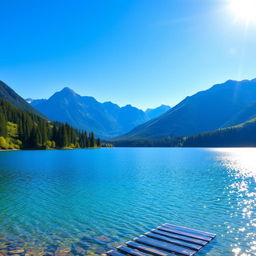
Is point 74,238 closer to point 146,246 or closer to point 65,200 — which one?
point 146,246

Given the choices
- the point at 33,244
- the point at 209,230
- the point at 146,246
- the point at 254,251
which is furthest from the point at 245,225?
the point at 33,244

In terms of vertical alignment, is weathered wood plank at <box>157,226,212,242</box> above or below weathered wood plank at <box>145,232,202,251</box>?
below

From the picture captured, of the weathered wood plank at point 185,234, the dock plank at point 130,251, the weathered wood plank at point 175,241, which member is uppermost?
the dock plank at point 130,251

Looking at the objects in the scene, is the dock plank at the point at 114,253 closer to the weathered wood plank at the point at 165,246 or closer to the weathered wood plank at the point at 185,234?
the weathered wood plank at the point at 165,246

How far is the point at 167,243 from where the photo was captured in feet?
55.2

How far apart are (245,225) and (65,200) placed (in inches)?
908

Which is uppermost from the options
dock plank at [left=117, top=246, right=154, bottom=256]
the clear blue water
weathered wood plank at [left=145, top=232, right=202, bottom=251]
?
dock plank at [left=117, top=246, right=154, bottom=256]

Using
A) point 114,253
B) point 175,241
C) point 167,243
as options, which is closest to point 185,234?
point 175,241

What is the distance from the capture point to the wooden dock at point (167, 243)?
50.2ft

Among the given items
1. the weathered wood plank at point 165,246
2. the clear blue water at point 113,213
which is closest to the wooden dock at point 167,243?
the weathered wood plank at point 165,246

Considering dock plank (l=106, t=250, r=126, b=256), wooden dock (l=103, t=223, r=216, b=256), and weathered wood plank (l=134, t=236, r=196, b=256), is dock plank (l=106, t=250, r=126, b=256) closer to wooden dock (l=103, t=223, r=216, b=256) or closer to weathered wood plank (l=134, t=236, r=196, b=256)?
wooden dock (l=103, t=223, r=216, b=256)

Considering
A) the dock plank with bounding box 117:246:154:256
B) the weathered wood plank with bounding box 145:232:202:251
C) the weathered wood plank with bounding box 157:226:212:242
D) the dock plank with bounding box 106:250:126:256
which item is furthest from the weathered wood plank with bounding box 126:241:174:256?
the weathered wood plank with bounding box 157:226:212:242

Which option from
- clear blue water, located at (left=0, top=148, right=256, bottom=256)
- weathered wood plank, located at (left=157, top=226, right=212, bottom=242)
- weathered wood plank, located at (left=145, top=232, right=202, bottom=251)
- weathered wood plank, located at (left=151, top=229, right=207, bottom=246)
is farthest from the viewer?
clear blue water, located at (left=0, top=148, right=256, bottom=256)

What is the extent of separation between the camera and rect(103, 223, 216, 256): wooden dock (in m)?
15.3
